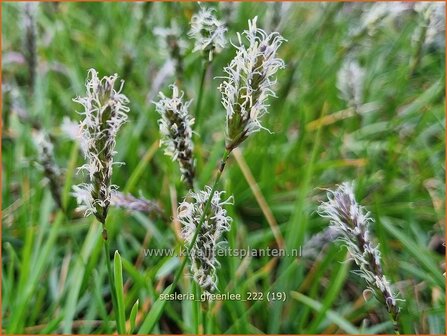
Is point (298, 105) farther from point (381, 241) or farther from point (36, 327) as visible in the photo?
point (36, 327)

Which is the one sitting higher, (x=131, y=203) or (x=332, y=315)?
(x=131, y=203)

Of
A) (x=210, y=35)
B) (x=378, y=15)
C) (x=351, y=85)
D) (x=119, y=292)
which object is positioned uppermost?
(x=378, y=15)

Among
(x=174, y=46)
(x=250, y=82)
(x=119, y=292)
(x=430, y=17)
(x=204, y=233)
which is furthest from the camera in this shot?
(x=430, y=17)

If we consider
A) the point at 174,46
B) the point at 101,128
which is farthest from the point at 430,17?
the point at 101,128

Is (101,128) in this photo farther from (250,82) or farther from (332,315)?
(332,315)

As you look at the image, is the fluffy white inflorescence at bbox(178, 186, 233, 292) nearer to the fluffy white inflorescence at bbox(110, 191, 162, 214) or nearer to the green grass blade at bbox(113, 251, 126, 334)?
the green grass blade at bbox(113, 251, 126, 334)

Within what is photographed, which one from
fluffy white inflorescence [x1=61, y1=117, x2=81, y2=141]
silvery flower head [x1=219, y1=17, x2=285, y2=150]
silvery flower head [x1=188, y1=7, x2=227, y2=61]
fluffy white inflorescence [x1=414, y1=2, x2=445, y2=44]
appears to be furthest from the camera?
fluffy white inflorescence [x1=61, y1=117, x2=81, y2=141]

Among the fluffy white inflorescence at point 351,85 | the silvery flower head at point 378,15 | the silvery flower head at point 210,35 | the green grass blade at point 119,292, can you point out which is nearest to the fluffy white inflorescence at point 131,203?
the green grass blade at point 119,292

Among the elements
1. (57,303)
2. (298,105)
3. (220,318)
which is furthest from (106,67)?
(220,318)

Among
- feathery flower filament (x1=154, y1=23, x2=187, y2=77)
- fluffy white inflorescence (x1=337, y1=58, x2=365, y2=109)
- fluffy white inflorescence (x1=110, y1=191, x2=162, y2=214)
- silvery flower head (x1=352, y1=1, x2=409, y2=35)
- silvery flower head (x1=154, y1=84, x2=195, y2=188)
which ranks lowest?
fluffy white inflorescence (x1=110, y1=191, x2=162, y2=214)

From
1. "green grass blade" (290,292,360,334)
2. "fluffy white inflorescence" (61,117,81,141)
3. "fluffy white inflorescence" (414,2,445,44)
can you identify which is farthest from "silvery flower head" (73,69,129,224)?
"fluffy white inflorescence" (414,2,445,44)

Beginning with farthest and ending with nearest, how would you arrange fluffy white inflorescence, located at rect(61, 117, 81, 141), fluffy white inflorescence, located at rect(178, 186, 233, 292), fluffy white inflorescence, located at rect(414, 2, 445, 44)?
fluffy white inflorescence, located at rect(61, 117, 81, 141)
fluffy white inflorescence, located at rect(414, 2, 445, 44)
fluffy white inflorescence, located at rect(178, 186, 233, 292)
